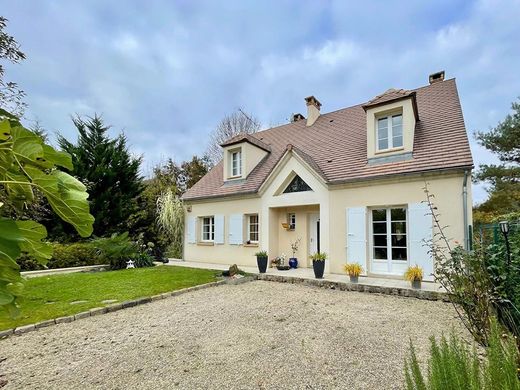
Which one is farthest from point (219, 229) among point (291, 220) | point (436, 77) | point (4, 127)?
point (4, 127)

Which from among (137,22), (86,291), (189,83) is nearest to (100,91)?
(189,83)

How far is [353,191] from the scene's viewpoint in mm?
9805

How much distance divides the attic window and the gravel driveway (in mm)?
5079

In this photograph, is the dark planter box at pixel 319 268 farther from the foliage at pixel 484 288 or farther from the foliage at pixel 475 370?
the foliage at pixel 475 370

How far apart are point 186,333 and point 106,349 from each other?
3.99 feet

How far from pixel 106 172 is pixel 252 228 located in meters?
9.24

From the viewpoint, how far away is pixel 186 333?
495 cm

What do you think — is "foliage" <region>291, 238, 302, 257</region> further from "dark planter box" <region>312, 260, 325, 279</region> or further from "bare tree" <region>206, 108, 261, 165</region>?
"bare tree" <region>206, 108, 261, 165</region>

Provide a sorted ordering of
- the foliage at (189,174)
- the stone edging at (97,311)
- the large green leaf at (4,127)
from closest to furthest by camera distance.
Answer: the large green leaf at (4,127), the stone edging at (97,311), the foliage at (189,174)

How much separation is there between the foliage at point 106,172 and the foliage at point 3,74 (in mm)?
7381

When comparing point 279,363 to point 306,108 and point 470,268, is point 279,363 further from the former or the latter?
point 306,108

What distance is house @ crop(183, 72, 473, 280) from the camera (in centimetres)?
852

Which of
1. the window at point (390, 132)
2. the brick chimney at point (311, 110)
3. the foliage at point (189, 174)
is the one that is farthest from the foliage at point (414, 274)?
the foliage at point (189, 174)

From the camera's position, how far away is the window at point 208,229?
46.3ft
